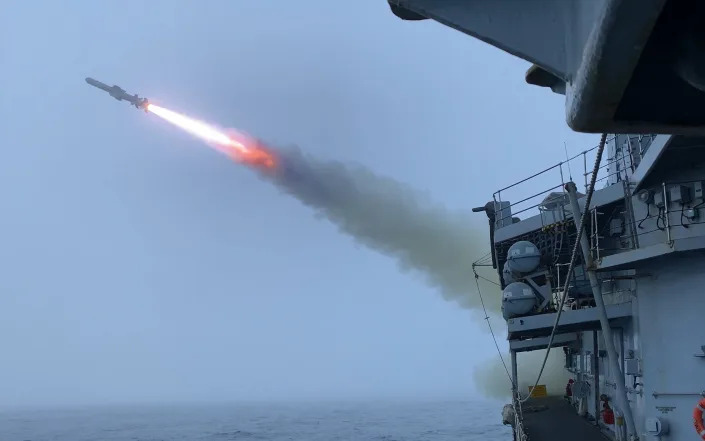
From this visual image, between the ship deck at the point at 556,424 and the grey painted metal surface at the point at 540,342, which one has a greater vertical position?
the grey painted metal surface at the point at 540,342

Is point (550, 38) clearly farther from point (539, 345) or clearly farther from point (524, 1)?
point (539, 345)

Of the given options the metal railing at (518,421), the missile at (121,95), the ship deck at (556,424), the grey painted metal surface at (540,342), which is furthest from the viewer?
the missile at (121,95)

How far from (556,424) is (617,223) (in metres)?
5.79

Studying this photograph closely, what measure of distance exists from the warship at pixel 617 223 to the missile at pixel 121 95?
16.0 m

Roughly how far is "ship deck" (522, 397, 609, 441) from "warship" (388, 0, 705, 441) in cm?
6

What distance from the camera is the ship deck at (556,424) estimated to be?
1617 cm

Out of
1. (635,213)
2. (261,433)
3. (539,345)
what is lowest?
(261,433)

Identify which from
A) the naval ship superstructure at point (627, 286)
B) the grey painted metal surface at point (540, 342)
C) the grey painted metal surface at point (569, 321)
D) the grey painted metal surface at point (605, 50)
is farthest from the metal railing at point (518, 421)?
the grey painted metal surface at point (605, 50)

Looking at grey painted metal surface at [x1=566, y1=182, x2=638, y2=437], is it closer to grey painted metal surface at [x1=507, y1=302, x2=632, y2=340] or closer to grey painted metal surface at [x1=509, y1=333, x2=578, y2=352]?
grey painted metal surface at [x1=507, y1=302, x2=632, y2=340]

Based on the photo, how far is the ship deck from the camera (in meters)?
16.2

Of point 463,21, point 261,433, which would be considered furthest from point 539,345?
point 261,433

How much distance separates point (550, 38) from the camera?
11.6 ft

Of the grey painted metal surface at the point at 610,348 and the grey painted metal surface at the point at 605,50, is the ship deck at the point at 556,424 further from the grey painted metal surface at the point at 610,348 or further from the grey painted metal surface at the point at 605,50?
the grey painted metal surface at the point at 605,50

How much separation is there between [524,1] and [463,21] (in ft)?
1.05
